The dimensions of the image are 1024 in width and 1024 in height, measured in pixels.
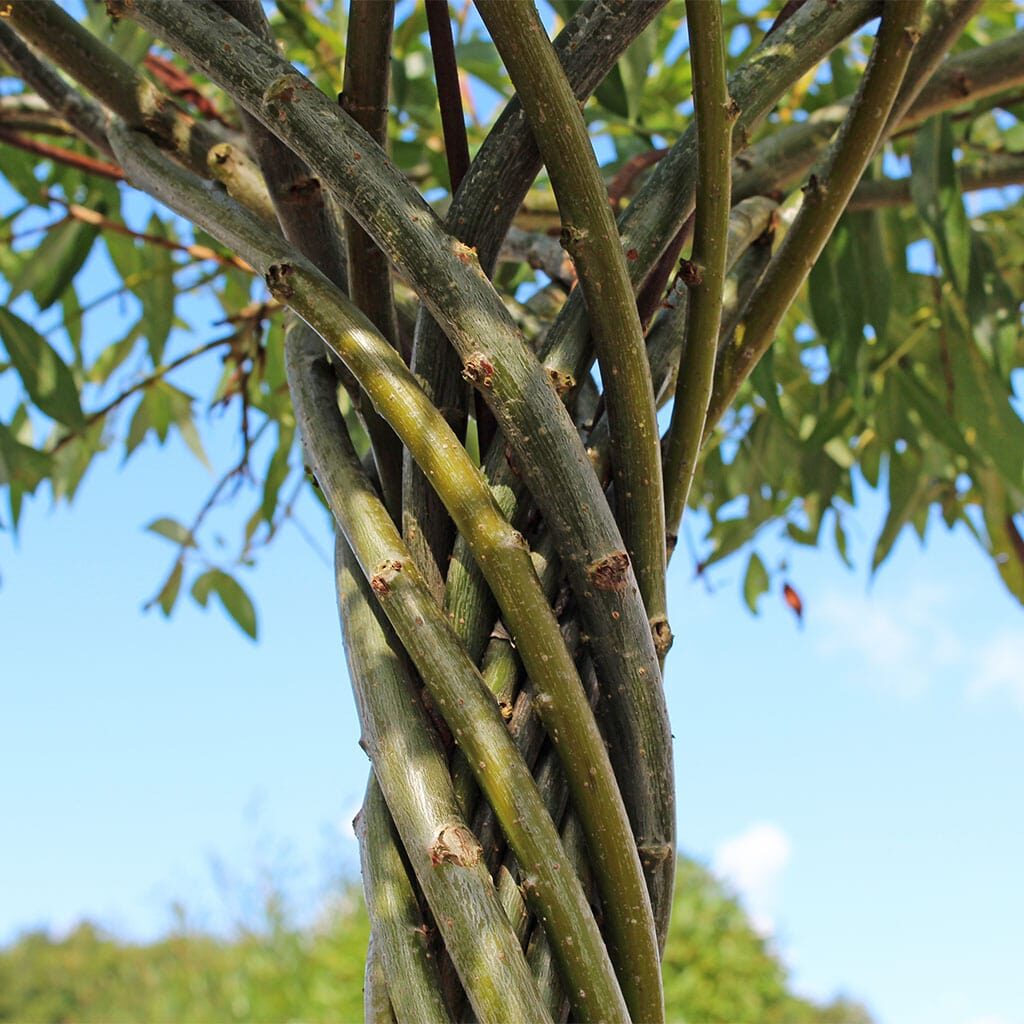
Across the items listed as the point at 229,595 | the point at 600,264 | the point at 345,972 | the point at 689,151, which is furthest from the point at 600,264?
the point at 345,972

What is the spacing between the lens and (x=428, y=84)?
1392 millimetres

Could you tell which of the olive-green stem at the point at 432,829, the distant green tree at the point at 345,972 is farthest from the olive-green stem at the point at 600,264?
the distant green tree at the point at 345,972

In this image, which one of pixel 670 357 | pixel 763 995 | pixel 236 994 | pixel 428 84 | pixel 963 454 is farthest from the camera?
pixel 236 994

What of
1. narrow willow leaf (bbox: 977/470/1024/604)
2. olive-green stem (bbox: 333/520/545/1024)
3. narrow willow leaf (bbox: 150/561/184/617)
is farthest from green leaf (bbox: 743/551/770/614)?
olive-green stem (bbox: 333/520/545/1024)

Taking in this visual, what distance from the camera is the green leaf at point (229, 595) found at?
1602 mm

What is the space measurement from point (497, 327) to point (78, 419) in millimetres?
866

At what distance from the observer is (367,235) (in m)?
0.51

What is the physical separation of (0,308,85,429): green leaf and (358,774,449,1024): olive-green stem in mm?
812

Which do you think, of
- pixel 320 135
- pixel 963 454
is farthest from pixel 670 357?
pixel 963 454

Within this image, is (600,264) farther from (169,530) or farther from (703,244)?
(169,530)

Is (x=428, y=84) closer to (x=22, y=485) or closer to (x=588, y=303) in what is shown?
(x=22, y=485)

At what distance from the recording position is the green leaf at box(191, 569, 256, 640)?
1602 mm

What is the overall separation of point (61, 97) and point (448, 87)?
12.0 inches

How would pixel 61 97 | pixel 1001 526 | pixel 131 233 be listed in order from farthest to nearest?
pixel 1001 526, pixel 131 233, pixel 61 97
